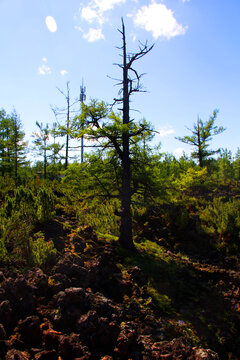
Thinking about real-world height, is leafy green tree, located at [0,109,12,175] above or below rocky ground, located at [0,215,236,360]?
above

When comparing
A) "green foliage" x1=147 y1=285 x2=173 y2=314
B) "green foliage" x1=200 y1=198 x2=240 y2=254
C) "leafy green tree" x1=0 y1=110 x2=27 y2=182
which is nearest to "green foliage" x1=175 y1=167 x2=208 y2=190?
"green foliage" x1=200 y1=198 x2=240 y2=254

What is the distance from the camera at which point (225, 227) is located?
8.71 meters

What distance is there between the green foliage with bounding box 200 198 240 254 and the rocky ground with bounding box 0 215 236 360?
5030 millimetres

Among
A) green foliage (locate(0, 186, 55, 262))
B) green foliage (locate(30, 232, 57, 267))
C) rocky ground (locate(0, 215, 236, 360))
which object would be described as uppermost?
green foliage (locate(0, 186, 55, 262))

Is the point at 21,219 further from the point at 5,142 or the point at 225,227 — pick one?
the point at 5,142

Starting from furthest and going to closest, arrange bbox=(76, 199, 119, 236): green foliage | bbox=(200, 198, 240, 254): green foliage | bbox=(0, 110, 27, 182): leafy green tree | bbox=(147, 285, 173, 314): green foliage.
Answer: bbox=(0, 110, 27, 182): leafy green tree → bbox=(200, 198, 240, 254): green foliage → bbox=(76, 199, 119, 236): green foliage → bbox=(147, 285, 173, 314): green foliage

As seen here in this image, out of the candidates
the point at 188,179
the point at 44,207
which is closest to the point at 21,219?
the point at 44,207

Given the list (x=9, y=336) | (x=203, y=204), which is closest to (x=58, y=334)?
(x=9, y=336)

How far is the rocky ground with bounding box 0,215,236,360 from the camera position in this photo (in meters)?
2.67

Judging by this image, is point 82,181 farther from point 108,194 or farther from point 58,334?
point 58,334

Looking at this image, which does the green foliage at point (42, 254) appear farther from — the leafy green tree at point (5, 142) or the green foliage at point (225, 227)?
the leafy green tree at point (5, 142)

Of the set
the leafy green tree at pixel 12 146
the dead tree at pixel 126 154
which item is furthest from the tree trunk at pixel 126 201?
the leafy green tree at pixel 12 146

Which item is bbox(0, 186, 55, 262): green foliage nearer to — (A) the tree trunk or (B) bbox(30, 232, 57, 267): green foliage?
(B) bbox(30, 232, 57, 267): green foliage

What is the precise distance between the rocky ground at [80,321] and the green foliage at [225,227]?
16.5ft
